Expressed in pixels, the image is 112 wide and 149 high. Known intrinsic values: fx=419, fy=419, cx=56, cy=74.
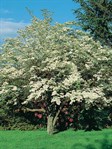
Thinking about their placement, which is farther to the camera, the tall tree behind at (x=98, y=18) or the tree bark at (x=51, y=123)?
the tall tree behind at (x=98, y=18)

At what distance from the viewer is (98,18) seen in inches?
1199

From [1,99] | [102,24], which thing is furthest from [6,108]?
[102,24]

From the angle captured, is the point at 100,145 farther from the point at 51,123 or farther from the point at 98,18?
the point at 98,18

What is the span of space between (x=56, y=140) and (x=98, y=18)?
613 inches

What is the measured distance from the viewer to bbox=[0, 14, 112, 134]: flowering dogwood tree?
17.8 metres

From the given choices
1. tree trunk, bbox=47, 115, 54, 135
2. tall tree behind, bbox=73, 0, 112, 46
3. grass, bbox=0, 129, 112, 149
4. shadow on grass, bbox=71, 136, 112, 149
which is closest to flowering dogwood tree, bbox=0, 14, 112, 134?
tree trunk, bbox=47, 115, 54, 135

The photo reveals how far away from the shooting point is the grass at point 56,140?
15.2 meters

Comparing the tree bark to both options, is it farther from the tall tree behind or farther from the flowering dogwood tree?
the tall tree behind

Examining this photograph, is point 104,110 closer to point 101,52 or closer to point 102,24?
point 101,52

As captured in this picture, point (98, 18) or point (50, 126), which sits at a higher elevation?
point (98, 18)

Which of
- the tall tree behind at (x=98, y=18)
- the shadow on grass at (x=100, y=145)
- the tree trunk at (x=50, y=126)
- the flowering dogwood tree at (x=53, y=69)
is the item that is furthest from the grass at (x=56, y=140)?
the tall tree behind at (x=98, y=18)

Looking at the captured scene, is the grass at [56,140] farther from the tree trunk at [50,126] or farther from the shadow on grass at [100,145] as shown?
the tree trunk at [50,126]

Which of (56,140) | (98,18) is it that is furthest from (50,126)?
(98,18)

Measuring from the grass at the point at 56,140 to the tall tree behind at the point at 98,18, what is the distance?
1285 cm
